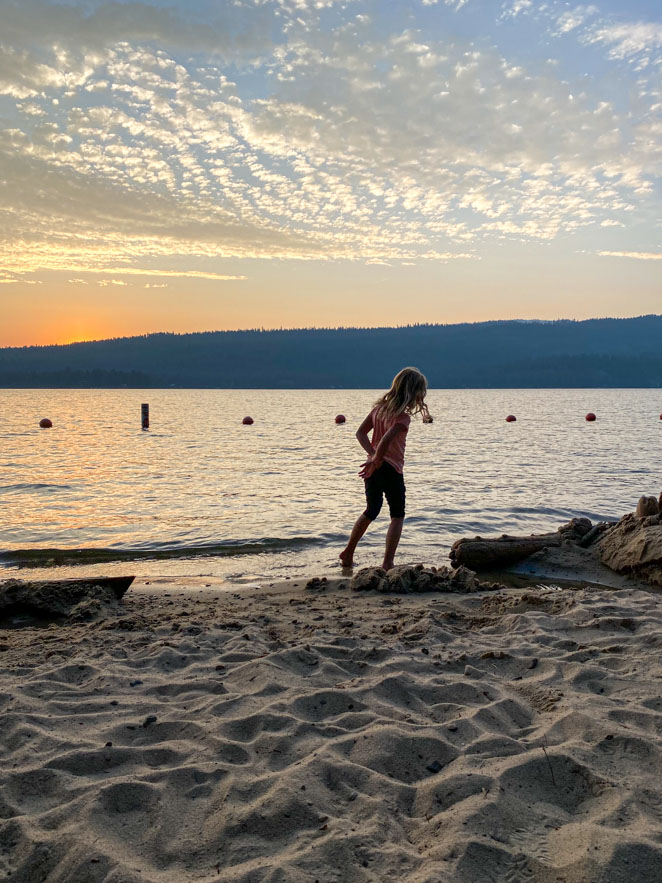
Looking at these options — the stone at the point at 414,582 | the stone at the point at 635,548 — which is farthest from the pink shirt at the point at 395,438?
the stone at the point at 635,548

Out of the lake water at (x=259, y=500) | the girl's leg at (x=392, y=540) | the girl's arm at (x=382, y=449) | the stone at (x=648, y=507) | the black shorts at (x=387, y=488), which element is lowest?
the lake water at (x=259, y=500)

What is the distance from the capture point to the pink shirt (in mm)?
7820

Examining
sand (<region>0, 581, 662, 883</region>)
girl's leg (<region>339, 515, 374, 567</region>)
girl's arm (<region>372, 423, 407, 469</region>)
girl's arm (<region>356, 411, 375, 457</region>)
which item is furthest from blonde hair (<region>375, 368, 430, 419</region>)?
sand (<region>0, 581, 662, 883</region>)

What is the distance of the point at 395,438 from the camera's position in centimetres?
787

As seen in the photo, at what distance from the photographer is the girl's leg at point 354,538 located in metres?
8.52

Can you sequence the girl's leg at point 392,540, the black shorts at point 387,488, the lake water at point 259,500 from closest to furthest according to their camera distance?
the black shorts at point 387,488, the girl's leg at point 392,540, the lake water at point 259,500

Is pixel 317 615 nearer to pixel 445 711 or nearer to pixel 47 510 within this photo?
pixel 445 711

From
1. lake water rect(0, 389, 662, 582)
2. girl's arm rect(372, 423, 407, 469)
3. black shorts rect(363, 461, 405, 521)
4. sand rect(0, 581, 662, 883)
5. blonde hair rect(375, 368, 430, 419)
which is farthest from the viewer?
lake water rect(0, 389, 662, 582)

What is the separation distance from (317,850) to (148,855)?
678 millimetres

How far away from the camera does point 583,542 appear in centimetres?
918

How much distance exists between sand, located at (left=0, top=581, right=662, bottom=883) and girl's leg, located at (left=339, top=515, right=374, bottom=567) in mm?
2929

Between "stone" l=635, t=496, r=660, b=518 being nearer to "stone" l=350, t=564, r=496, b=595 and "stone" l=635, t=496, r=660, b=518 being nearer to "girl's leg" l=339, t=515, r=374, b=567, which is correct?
"stone" l=350, t=564, r=496, b=595

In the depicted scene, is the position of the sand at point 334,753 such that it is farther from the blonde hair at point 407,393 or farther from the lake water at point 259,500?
the lake water at point 259,500

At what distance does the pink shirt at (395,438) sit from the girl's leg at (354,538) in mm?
941
